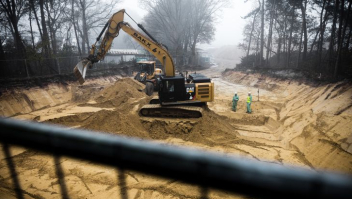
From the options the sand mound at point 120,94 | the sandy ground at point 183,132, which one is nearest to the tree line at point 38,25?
the sandy ground at point 183,132

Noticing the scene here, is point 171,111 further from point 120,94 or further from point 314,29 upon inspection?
point 314,29

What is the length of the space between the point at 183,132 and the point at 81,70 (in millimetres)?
6447

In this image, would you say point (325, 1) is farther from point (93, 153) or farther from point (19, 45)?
point (19, 45)

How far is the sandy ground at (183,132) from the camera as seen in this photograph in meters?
5.32

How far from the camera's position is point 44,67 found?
19672mm

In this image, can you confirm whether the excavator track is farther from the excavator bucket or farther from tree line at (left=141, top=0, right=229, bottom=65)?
tree line at (left=141, top=0, right=229, bottom=65)

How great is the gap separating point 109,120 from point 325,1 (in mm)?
22331

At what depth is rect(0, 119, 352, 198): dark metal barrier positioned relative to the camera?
70cm

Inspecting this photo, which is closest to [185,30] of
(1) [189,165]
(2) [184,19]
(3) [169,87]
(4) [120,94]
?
(2) [184,19]

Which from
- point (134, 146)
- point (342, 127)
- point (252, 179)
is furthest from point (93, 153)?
point (342, 127)

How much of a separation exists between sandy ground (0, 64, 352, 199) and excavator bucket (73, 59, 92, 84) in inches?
75.3

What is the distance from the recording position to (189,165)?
33.9 inches

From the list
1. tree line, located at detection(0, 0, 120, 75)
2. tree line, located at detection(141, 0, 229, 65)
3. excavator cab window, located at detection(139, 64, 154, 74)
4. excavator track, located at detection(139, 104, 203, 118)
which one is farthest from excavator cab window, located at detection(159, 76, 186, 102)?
tree line, located at detection(141, 0, 229, 65)

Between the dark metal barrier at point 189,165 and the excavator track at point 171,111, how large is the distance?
8.47 metres
